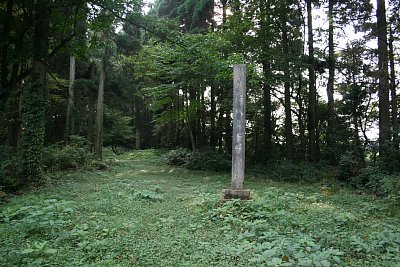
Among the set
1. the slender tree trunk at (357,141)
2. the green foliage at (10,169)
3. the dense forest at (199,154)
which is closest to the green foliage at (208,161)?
the dense forest at (199,154)

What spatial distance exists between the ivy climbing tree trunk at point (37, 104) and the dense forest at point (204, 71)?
30mm

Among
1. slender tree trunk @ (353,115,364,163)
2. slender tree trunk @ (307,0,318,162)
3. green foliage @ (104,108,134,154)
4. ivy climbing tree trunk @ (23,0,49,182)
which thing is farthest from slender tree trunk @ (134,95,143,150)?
ivy climbing tree trunk @ (23,0,49,182)

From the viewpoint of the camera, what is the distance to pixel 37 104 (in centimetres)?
913

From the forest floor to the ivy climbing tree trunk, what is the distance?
1993 mm

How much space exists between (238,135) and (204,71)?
6618 millimetres

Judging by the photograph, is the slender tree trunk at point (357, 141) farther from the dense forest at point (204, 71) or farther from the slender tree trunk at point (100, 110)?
the slender tree trunk at point (100, 110)

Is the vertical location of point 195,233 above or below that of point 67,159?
below

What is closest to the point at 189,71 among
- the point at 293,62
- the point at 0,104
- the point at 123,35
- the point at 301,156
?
the point at 293,62

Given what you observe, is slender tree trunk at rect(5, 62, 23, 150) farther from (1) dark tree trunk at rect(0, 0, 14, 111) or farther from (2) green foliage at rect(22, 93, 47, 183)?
(2) green foliage at rect(22, 93, 47, 183)

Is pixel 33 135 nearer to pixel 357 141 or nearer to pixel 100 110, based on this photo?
pixel 100 110

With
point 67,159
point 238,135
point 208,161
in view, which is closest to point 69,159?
point 67,159

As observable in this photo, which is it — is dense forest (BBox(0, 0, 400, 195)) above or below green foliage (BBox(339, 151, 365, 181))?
above

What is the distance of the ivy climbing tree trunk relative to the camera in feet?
29.2

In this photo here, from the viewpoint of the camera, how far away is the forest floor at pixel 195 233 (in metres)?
3.77
